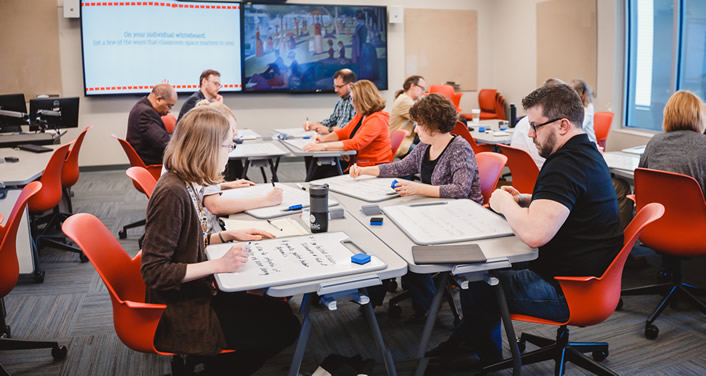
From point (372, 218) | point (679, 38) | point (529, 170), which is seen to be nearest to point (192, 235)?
point (372, 218)

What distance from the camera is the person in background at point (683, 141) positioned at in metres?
3.10

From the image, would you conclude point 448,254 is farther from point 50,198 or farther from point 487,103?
point 487,103

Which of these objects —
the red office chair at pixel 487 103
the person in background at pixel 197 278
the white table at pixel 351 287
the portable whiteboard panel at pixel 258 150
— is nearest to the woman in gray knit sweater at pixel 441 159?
the white table at pixel 351 287

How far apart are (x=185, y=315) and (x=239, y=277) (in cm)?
30

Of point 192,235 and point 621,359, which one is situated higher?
point 192,235

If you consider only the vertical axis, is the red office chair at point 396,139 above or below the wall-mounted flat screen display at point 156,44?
below

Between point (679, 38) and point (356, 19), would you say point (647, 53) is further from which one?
point (356, 19)

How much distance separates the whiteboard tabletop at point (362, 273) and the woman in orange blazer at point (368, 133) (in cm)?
207

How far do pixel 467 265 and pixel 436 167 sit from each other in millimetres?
1188

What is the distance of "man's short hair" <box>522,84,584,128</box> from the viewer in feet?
6.77

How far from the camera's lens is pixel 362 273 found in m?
1.69

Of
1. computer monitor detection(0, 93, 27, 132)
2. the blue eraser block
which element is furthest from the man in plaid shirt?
the blue eraser block

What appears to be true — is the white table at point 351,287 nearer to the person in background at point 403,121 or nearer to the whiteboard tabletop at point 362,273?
the whiteboard tabletop at point 362,273

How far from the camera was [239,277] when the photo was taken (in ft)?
5.43
